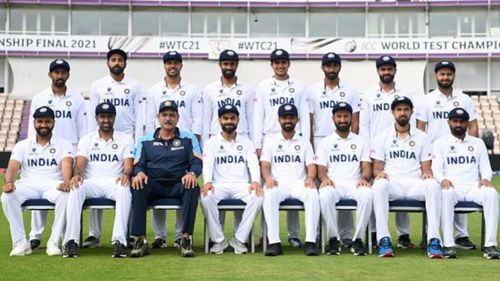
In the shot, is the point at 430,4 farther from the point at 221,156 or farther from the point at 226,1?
the point at 221,156

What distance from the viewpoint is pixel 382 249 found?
9.64m

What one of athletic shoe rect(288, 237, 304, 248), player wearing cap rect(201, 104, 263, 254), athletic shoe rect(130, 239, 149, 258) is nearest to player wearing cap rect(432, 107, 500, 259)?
athletic shoe rect(288, 237, 304, 248)

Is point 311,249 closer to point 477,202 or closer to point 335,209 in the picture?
point 335,209

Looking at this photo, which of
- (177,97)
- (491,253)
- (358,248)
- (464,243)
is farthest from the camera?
(177,97)

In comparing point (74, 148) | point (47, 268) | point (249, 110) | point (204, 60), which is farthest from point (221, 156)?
point (204, 60)

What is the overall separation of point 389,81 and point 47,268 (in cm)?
475

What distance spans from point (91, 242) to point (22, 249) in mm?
1083

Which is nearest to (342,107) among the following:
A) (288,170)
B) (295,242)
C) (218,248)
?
(288,170)

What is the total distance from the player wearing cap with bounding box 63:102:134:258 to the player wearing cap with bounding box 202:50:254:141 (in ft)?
3.98

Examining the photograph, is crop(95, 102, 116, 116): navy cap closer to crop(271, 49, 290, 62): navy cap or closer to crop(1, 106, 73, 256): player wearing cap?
crop(1, 106, 73, 256): player wearing cap

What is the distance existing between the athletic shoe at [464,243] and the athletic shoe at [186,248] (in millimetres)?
3296

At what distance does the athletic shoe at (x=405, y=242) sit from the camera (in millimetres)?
10656

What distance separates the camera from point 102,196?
998 cm

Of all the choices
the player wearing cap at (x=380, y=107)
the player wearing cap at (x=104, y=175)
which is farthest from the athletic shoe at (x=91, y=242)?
the player wearing cap at (x=380, y=107)
